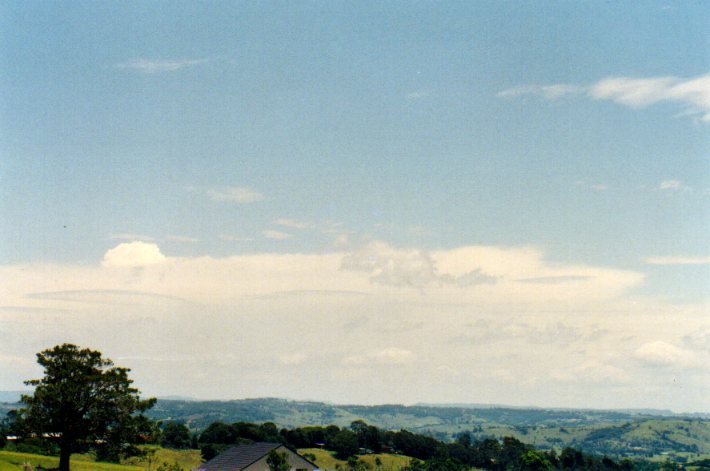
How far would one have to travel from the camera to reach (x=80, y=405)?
71562 mm

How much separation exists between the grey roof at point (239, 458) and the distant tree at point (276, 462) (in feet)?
6.16

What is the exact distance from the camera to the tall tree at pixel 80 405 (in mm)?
70625

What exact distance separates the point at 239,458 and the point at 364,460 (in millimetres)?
67971

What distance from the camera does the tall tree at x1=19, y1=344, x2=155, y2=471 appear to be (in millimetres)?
70625

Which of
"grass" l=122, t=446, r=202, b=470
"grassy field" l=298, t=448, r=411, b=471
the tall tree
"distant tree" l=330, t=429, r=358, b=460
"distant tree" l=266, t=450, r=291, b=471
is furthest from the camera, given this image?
"distant tree" l=330, t=429, r=358, b=460

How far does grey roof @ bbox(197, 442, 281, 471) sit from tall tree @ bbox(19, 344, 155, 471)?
Result: 3552 cm

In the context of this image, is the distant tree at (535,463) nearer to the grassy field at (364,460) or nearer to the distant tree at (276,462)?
the grassy field at (364,460)

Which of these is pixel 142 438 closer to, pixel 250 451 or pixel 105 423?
pixel 105 423

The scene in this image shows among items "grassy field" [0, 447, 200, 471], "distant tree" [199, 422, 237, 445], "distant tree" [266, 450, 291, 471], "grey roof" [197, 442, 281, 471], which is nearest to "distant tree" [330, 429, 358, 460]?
"distant tree" [199, 422, 237, 445]

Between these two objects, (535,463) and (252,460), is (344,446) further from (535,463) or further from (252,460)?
(252,460)

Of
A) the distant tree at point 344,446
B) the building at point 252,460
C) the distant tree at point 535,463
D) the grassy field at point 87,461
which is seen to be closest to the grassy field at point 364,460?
the distant tree at point 344,446

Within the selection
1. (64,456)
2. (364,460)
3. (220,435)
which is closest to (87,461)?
(64,456)

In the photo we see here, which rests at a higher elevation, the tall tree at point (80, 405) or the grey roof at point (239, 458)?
the tall tree at point (80, 405)

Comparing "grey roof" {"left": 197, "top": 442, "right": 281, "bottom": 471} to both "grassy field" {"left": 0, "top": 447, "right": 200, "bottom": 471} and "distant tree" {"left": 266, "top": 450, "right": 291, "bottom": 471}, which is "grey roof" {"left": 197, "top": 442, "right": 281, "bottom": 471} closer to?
"distant tree" {"left": 266, "top": 450, "right": 291, "bottom": 471}
